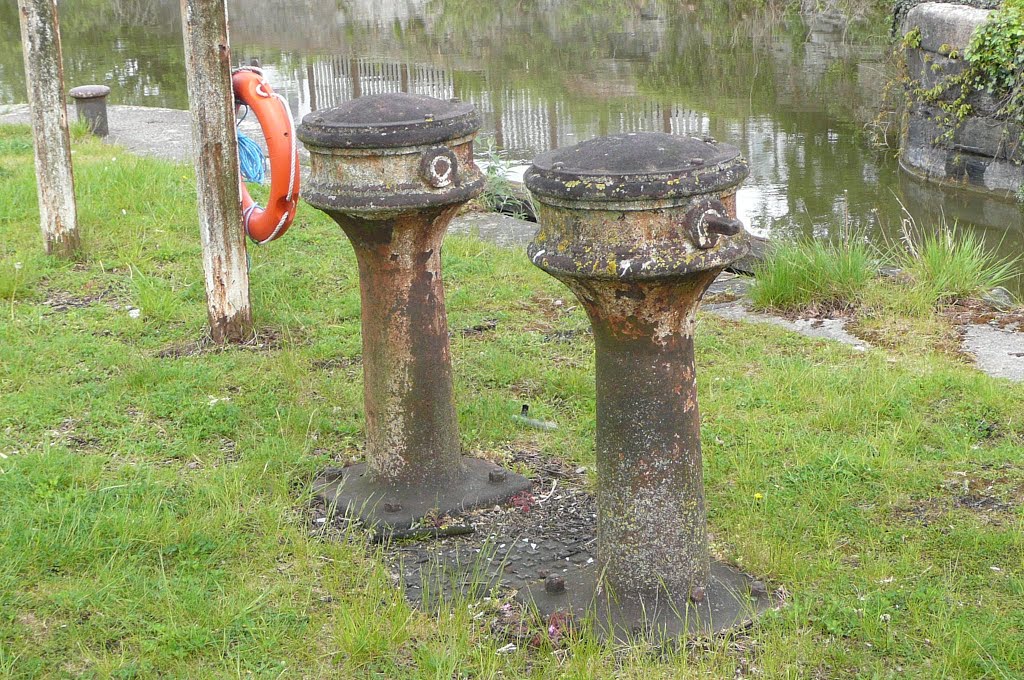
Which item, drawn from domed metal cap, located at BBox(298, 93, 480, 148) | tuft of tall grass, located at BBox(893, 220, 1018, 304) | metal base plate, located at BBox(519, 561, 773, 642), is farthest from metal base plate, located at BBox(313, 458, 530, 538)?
tuft of tall grass, located at BBox(893, 220, 1018, 304)

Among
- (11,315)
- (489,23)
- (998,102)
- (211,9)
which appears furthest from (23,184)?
(489,23)

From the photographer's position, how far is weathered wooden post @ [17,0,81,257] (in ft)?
18.7

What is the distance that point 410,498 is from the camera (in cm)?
356

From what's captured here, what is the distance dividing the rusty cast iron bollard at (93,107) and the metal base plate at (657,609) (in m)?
7.97

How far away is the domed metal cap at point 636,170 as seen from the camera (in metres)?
2.46

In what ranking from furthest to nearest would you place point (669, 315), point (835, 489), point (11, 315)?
1. point (11, 315)
2. point (835, 489)
3. point (669, 315)

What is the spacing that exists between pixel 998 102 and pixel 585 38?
34.5 feet

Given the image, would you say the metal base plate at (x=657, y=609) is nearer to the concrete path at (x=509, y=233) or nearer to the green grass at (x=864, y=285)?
the concrete path at (x=509, y=233)

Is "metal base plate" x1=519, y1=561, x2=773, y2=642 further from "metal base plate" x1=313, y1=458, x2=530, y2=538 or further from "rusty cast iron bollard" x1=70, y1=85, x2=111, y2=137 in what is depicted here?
"rusty cast iron bollard" x1=70, y1=85, x2=111, y2=137

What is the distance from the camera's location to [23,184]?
7512mm

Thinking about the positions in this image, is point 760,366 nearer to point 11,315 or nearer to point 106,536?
point 106,536

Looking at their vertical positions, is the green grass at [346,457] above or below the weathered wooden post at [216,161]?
below

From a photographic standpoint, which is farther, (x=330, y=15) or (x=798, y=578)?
(x=330, y=15)

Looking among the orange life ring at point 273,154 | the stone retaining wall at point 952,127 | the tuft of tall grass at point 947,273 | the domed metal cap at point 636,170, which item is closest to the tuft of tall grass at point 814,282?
the tuft of tall grass at point 947,273
